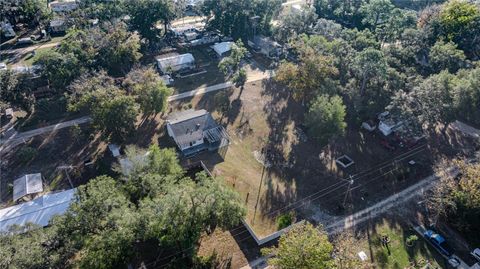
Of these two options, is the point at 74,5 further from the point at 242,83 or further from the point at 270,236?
the point at 270,236

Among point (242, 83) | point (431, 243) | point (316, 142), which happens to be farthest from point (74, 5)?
point (431, 243)

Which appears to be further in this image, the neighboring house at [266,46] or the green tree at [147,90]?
the neighboring house at [266,46]

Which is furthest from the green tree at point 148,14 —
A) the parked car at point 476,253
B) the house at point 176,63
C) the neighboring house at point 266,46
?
the parked car at point 476,253

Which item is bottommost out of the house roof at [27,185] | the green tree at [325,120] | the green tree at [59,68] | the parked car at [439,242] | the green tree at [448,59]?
the house roof at [27,185]

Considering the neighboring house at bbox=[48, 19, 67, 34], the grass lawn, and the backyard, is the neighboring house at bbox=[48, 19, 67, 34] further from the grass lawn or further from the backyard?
the grass lawn

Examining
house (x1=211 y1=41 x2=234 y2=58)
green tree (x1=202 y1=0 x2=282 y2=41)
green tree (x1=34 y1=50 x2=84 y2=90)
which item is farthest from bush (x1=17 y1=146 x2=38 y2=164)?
green tree (x1=202 y1=0 x2=282 y2=41)

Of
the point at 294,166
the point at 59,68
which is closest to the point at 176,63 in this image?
the point at 59,68

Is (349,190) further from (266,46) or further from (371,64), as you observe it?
(266,46)

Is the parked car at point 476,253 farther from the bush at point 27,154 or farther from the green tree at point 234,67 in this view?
the bush at point 27,154
